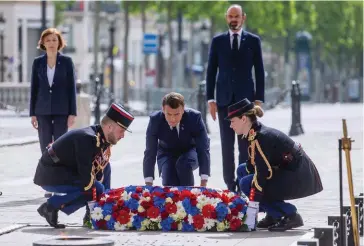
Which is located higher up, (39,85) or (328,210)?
(39,85)

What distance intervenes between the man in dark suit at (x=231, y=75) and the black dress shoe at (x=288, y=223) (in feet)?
10.2

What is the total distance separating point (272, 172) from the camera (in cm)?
1191

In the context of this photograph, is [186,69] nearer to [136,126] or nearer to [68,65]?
[136,126]

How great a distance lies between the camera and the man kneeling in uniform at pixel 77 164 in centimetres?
1184

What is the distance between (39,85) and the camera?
15.2 meters

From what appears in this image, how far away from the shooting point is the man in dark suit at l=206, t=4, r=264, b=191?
15.1 m

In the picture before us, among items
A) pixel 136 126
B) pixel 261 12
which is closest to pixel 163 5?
pixel 261 12

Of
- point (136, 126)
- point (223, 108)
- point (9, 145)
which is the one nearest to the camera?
point (223, 108)

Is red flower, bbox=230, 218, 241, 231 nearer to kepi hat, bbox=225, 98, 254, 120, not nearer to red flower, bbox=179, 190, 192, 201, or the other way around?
red flower, bbox=179, 190, 192, 201

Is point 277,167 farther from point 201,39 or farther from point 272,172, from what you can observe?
point 201,39

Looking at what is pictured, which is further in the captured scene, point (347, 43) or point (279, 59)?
point (279, 59)

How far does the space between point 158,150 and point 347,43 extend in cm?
8441

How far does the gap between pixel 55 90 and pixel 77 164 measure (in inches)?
125

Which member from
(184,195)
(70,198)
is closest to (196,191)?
(184,195)
